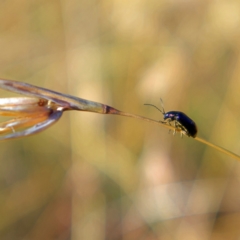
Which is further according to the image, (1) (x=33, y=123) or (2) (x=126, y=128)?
(2) (x=126, y=128)

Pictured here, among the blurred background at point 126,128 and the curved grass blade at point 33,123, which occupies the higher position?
the curved grass blade at point 33,123

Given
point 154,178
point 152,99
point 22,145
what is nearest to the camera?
point 154,178

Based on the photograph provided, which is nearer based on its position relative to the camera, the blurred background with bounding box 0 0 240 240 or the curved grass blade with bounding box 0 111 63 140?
the curved grass blade with bounding box 0 111 63 140

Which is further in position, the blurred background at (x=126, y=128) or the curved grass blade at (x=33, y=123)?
the blurred background at (x=126, y=128)

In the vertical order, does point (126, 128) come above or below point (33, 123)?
below

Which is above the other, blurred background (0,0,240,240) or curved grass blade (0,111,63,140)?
curved grass blade (0,111,63,140)

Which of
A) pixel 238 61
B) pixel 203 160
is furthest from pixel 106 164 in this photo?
pixel 238 61

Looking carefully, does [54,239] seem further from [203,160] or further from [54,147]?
[203,160]

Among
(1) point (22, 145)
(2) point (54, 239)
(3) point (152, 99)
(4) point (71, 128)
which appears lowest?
(2) point (54, 239)
